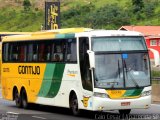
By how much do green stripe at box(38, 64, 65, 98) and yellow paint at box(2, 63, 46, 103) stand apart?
1.18 ft

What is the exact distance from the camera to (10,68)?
26.8 m

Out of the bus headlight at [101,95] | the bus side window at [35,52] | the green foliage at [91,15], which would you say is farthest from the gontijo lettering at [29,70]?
the green foliage at [91,15]

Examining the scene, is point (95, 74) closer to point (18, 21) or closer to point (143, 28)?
point (143, 28)

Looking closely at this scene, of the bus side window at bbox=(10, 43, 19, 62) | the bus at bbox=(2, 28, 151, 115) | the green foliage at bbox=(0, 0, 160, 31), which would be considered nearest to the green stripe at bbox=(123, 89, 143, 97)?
the bus at bbox=(2, 28, 151, 115)

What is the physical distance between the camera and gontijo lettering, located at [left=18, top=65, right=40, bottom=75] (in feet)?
79.1

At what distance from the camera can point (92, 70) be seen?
19.3 metres

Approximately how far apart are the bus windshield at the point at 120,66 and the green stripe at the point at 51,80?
102 inches

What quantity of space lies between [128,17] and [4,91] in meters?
77.0

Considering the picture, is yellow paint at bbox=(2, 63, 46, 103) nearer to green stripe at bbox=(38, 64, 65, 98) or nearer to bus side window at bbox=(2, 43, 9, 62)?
bus side window at bbox=(2, 43, 9, 62)

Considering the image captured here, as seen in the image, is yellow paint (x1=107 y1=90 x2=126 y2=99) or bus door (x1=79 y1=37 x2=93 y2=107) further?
bus door (x1=79 y1=37 x2=93 y2=107)

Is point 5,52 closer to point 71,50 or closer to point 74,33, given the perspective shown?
point 71,50

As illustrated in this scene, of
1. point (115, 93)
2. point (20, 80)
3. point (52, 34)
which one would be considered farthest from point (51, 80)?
point (115, 93)

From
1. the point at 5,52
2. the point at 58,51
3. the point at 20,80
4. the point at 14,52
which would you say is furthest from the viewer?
the point at 5,52

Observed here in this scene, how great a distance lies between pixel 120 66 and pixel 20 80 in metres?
7.54
